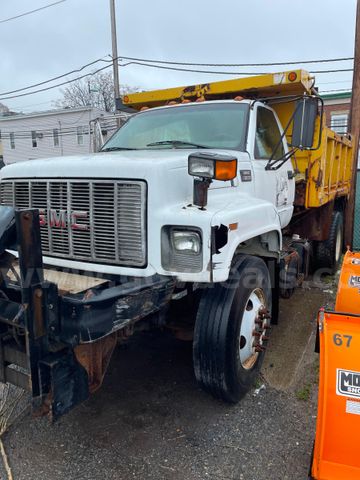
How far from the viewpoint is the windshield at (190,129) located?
3.82 metres

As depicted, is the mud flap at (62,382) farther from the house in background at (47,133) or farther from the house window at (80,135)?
the house window at (80,135)

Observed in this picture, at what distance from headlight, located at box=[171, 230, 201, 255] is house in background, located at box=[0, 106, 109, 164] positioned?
1148 inches

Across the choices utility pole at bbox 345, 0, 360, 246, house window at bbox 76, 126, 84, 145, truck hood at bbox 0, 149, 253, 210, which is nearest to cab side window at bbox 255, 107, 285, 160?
truck hood at bbox 0, 149, 253, 210

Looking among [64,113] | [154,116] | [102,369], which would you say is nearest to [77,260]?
[102,369]

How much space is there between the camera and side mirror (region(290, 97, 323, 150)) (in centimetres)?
365

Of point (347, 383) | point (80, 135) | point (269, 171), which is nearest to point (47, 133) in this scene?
point (80, 135)

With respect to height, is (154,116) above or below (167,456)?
above

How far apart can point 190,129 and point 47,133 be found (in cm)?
3220

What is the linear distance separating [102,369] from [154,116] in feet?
9.42

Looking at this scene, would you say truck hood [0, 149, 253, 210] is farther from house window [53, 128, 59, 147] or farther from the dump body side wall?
house window [53, 128, 59, 147]

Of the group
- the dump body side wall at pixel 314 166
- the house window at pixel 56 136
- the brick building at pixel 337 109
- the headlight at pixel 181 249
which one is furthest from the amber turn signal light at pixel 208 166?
the house window at pixel 56 136

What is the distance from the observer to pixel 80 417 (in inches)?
126

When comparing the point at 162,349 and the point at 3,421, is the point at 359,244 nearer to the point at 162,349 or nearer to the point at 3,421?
the point at 162,349

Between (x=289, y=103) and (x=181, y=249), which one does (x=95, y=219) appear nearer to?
(x=181, y=249)
